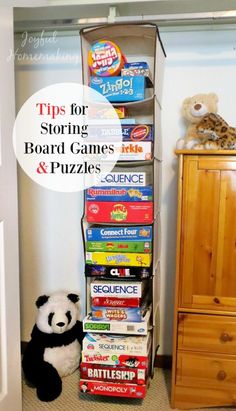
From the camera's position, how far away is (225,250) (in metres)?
1.65

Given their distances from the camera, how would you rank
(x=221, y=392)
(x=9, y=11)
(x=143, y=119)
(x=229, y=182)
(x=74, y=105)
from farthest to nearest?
(x=74, y=105), (x=143, y=119), (x=221, y=392), (x=229, y=182), (x=9, y=11)

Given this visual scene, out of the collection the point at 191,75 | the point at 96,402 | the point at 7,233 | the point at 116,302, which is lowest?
the point at 96,402

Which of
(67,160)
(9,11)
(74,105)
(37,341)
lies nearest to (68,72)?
(74,105)

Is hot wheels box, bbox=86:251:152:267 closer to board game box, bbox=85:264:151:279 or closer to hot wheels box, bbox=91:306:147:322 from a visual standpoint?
board game box, bbox=85:264:151:279

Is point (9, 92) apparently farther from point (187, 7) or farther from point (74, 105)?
point (187, 7)

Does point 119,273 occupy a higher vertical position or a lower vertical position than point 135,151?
lower

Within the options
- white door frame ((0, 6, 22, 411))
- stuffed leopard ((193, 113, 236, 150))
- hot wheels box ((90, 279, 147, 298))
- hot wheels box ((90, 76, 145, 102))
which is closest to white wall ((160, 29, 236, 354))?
stuffed leopard ((193, 113, 236, 150))

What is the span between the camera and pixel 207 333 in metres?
1.70

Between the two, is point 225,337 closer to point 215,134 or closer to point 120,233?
point 120,233

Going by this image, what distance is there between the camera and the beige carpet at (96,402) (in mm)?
1784

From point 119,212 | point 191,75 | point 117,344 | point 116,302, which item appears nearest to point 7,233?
point 119,212

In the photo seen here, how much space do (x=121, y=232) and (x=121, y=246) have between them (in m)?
0.07

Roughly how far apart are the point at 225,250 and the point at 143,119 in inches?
31.5

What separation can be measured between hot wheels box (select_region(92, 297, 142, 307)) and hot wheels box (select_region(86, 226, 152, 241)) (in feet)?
0.95
